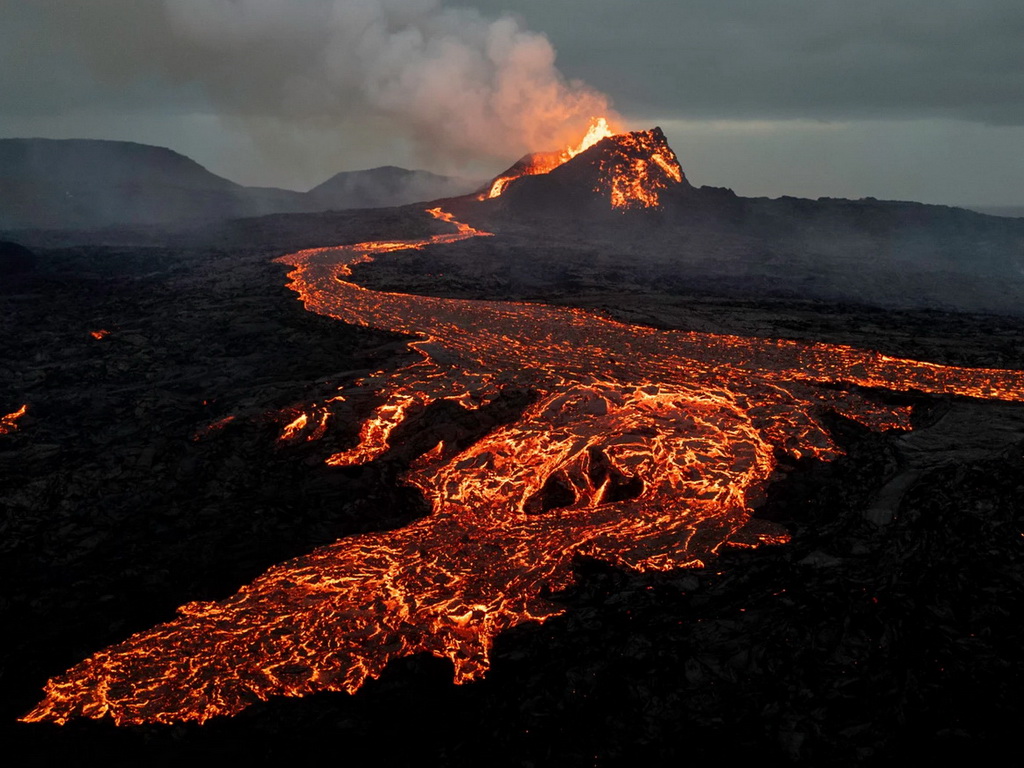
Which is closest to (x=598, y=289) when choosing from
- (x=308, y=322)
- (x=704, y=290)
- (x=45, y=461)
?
(x=704, y=290)

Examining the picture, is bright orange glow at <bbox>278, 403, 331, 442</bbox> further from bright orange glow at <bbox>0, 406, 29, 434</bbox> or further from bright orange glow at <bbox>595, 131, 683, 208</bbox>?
bright orange glow at <bbox>595, 131, 683, 208</bbox>

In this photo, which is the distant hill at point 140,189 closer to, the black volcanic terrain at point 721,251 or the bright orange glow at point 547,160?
the bright orange glow at point 547,160

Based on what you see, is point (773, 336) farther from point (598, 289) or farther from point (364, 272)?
point (364, 272)

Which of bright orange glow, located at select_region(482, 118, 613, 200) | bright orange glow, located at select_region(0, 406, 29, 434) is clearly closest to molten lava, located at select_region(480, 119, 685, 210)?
bright orange glow, located at select_region(482, 118, 613, 200)

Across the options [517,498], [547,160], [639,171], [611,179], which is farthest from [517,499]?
[547,160]

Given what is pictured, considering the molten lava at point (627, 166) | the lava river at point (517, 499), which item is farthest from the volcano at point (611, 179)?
the lava river at point (517, 499)

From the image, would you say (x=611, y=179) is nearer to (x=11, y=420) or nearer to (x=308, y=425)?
(x=308, y=425)
